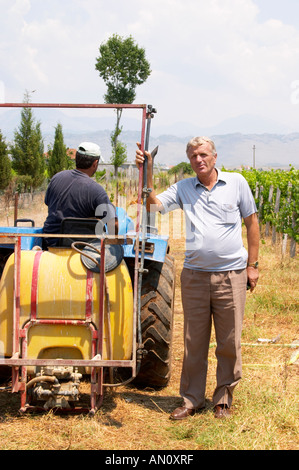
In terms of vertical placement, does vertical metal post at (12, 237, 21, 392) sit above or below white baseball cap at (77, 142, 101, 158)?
below

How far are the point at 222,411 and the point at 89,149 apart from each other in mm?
1967

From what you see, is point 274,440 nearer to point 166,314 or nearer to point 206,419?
point 206,419

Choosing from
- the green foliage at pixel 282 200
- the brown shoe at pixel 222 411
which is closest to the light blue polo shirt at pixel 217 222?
the brown shoe at pixel 222 411

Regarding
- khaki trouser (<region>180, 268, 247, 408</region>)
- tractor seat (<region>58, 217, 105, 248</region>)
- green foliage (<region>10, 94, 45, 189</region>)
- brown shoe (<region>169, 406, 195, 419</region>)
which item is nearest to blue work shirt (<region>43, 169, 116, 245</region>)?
tractor seat (<region>58, 217, 105, 248</region>)

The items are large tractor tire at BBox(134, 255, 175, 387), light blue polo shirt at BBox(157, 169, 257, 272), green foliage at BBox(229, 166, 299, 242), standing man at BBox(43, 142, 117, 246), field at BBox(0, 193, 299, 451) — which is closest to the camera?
field at BBox(0, 193, 299, 451)

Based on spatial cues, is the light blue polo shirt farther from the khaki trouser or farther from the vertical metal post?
the vertical metal post

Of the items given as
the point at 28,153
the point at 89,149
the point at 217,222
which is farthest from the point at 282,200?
the point at 28,153

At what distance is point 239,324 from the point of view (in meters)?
3.68

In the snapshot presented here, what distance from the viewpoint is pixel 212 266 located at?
11.9 ft

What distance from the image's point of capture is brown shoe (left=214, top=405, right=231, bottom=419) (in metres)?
3.63

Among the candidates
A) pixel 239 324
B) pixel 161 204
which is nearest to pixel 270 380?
pixel 239 324

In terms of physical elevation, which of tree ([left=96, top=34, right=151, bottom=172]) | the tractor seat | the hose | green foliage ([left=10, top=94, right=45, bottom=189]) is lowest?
the hose

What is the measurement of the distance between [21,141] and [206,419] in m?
23.0

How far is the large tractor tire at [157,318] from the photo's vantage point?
3896mm
